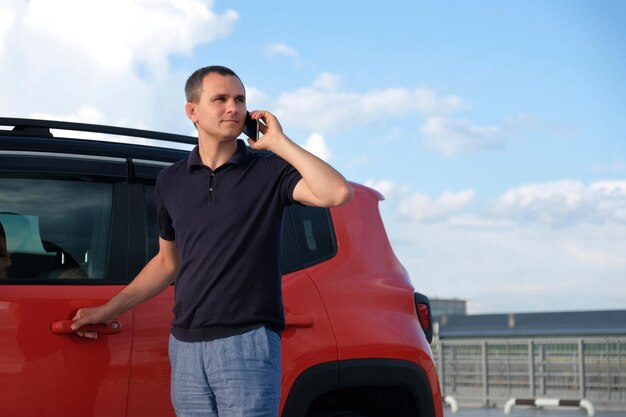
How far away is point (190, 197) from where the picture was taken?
376 centimetres

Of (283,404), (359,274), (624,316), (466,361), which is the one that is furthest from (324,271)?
(624,316)

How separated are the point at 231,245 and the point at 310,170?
1.23 feet

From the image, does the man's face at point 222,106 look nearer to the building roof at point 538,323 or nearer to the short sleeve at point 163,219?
the short sleeve at point 163,219

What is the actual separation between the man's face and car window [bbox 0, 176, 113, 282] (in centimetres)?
86

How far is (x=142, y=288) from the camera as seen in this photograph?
13.2ft

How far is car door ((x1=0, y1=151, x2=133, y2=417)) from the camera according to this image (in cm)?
396

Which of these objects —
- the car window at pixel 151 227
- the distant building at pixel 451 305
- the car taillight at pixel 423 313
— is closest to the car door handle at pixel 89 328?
the car window at pixel 151 227

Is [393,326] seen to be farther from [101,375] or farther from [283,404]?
[101,375]

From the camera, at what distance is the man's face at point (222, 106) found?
3686 millimetres

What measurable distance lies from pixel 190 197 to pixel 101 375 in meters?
0.83

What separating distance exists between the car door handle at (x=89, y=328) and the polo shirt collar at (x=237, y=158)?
0.74 metres

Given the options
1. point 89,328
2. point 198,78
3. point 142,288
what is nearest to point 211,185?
point 198,78

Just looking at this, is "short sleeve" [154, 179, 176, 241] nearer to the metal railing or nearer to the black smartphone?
the black smartphone

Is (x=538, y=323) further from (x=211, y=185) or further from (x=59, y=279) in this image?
(x=211, y=185)
